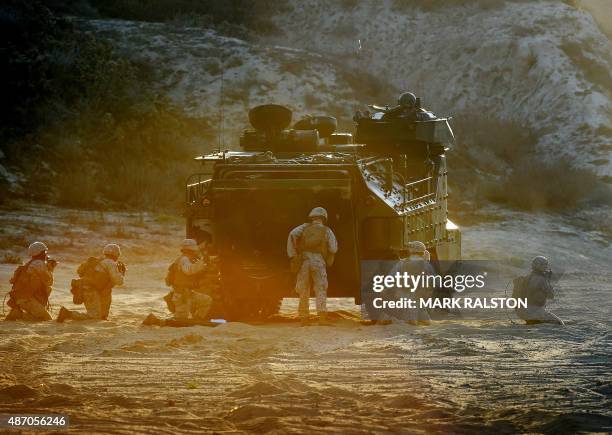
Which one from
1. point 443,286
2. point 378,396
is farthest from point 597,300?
point 378,396

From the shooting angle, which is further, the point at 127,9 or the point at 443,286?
the point at 127,9

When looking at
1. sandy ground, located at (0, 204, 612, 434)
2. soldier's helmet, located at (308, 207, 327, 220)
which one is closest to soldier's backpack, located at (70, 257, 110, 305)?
sandy ground, located at (0, 204, 612, 434)

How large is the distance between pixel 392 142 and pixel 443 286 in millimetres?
2716

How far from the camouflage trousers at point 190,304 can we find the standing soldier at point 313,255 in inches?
49.3

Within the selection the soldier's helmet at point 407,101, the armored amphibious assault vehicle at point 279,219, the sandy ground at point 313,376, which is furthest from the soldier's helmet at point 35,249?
the soldier's helmet at point 407,101

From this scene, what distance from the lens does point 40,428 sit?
358 inches

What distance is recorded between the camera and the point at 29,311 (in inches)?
617

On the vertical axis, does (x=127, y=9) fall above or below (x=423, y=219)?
above

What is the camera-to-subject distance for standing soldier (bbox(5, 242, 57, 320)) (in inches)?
614

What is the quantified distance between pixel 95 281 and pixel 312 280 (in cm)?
289

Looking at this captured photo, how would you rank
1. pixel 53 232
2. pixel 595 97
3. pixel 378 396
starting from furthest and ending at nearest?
pixel 595 97 < pixel 53 232 < pixel 378 396

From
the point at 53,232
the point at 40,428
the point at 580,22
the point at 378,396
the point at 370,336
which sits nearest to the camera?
the point at 40,428

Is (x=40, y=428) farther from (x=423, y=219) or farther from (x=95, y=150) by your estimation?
(x=95, y=150)

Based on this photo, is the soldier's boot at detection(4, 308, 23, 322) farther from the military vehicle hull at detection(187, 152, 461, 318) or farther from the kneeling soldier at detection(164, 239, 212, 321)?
the military vehicle hull at detection(187, 152, 461, 318)
